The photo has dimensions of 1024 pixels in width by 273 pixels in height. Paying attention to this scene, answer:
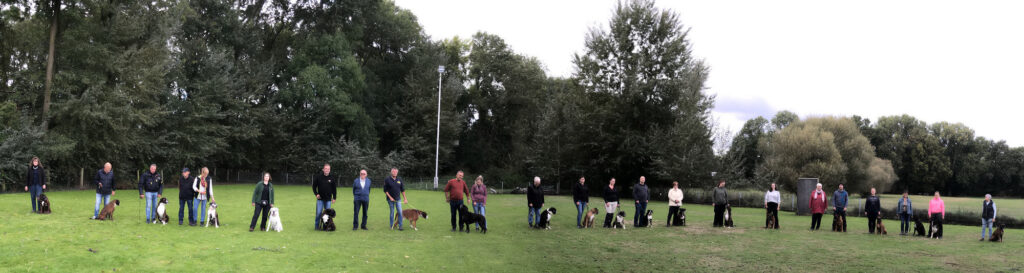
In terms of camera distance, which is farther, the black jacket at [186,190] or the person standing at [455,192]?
the person standing at [455,192]

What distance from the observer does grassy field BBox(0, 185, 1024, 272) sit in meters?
8.67

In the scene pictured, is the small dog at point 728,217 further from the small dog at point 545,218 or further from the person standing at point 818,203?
the small dog at point 545,218

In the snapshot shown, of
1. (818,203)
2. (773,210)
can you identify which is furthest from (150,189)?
(818,203)

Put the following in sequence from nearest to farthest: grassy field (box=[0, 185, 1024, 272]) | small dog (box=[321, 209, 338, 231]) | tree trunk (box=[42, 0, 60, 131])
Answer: grassy field (box=[0, 185, 1024, 272]), small dog (box=[321, 209, 338, 231]), tree trunk (box=[42, 0, 60, 131])

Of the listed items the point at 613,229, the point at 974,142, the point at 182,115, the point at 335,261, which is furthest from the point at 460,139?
the point at 974,142

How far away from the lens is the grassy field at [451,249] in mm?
8672

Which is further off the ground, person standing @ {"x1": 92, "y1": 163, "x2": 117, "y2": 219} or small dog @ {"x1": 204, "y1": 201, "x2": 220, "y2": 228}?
person standing @ {"x1": 92, "y1": 163, "x2": 117, "y2": 219}

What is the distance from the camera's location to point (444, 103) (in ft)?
158

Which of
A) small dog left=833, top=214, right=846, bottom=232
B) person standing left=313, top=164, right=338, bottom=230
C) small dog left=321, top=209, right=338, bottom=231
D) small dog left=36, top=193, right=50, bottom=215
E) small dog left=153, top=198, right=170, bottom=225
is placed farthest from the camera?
small dog left=833, top=214, right=846, bottom=232

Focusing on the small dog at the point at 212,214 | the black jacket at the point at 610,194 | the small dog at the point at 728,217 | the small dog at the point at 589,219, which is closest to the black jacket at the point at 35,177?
the small dog at the point at 212,214

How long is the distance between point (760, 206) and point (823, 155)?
18987mm

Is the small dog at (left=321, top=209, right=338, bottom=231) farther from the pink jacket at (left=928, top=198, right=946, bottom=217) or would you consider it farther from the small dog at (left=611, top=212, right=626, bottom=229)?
the pink jacket at (left=928, top=198, right=946, bottom=217)

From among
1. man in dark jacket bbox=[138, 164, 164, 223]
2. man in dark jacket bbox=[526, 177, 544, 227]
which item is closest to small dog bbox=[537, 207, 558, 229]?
man in dark jacket bbox=[526, 177, 544, 227]

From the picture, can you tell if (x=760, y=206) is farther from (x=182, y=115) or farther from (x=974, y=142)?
(x=974, y=142)
